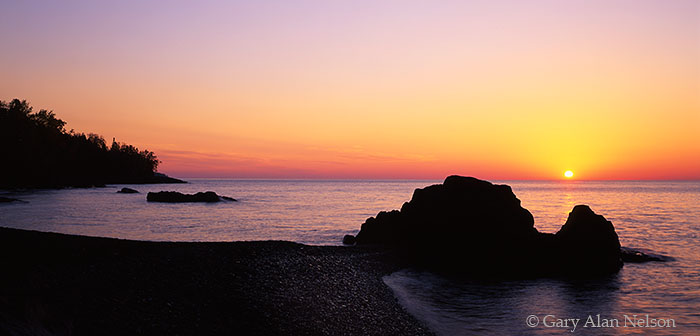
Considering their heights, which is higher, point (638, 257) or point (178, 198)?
point (178, 198)

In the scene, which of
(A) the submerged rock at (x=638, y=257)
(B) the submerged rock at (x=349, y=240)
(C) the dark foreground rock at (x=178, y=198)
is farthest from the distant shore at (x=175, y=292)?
(C) the dark foreground rock at (x=178, y=198)

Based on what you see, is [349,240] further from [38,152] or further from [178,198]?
[38,152]

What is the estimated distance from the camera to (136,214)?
5406cm

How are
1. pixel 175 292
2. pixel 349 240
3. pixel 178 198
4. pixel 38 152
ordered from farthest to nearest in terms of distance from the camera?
pixel 38 152
pixel 178 198
pixel 349 240
pixel 175 292

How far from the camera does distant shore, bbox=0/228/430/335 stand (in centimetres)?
998

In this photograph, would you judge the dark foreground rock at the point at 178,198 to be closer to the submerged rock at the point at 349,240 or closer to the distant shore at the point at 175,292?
the submerged rock at the point at 349,240

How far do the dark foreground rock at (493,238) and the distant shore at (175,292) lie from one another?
30.5 ft

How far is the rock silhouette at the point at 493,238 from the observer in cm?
2506

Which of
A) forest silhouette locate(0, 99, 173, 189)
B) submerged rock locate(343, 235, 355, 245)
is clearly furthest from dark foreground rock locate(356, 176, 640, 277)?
forest silhouette locate(0, 99, 173, 189)

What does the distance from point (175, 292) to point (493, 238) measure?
774 inches

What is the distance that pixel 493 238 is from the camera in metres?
26.4

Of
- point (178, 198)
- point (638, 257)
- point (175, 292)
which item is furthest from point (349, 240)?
point (178, 198)

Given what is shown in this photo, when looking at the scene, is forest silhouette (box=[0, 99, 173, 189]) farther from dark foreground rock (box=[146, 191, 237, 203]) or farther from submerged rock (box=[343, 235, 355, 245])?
submerged rock (box=[343, 235, 355, 245])

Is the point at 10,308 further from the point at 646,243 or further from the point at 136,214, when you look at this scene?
the point at 136,214
